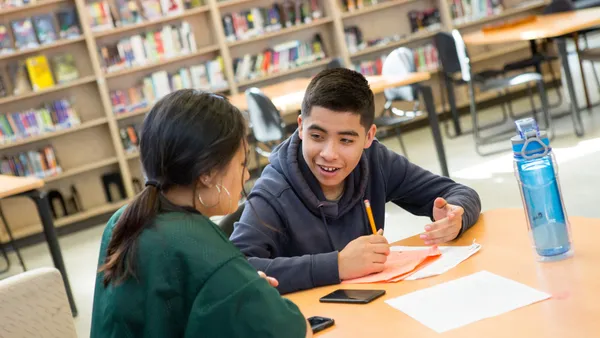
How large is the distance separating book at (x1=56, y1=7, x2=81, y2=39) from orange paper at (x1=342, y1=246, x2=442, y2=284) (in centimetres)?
549

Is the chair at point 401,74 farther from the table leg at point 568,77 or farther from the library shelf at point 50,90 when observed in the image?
the library shelf at point 50,90

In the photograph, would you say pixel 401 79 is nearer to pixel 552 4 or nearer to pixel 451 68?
pixel 451 68

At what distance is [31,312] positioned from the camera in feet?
4.92

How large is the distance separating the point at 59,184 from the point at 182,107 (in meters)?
5.96

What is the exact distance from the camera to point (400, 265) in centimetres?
167

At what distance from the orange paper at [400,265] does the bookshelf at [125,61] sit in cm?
528

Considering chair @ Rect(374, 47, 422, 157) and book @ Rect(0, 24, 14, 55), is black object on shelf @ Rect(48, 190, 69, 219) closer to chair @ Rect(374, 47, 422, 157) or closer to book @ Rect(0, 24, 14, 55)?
book @ Rect(0, 24, 14, 55)

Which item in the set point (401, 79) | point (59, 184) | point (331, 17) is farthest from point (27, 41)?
point (401, 79)

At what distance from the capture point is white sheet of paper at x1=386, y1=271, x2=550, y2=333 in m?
1.30

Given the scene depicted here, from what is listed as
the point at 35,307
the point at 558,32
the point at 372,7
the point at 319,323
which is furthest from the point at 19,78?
the point at 319,323

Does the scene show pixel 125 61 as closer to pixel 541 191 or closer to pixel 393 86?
pixel 393 86

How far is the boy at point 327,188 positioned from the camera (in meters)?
1.89

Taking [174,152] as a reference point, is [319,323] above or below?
below

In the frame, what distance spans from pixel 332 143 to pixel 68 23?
17.2 feet
